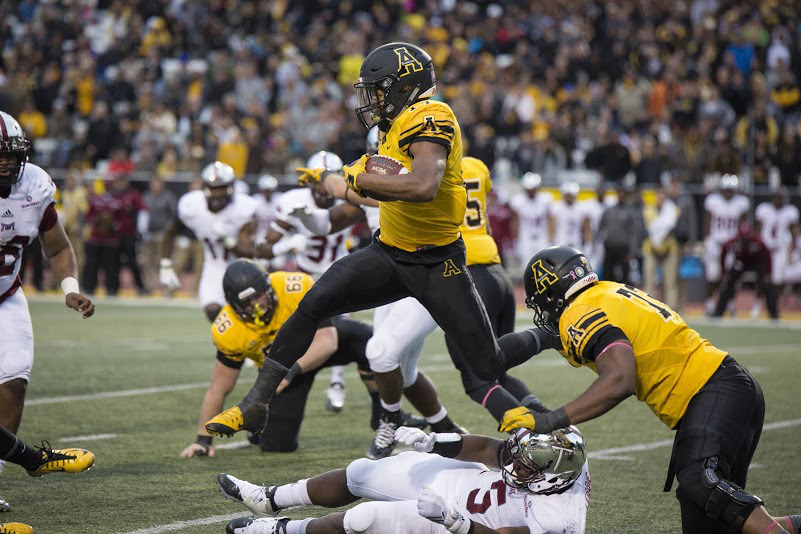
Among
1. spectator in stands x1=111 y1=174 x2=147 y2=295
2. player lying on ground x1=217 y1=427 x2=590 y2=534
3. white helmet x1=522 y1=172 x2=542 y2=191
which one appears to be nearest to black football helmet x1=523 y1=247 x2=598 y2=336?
player lying on ground x1=217 y1=427 x2=590 y2=534

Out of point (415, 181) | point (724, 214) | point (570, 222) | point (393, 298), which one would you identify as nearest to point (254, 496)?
point (393, 298)

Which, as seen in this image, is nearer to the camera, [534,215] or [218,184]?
[218,184]

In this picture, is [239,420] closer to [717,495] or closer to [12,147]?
[12,147]

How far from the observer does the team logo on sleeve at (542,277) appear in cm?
436

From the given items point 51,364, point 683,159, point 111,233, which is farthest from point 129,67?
point 51,364

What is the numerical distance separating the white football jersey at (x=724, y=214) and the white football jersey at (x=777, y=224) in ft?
0.97

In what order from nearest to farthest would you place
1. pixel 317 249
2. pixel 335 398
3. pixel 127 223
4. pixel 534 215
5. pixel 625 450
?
1. pixel 625 450
2. pixel 335 398
3. pixel 317 249
4. pixel 127 223
5. pixel 534 215

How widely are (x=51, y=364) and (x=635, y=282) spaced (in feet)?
28.1

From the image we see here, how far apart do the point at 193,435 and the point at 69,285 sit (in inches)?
70.4

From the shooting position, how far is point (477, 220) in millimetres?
6367

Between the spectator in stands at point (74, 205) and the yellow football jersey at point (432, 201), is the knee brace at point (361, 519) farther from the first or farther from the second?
the spectator in stands at point (74, 205)

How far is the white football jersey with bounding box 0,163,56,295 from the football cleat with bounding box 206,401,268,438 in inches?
49.8

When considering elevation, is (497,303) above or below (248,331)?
above

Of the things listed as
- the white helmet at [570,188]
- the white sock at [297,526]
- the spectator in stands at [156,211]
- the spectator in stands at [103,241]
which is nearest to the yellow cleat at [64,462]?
the white sock at [297,526]
